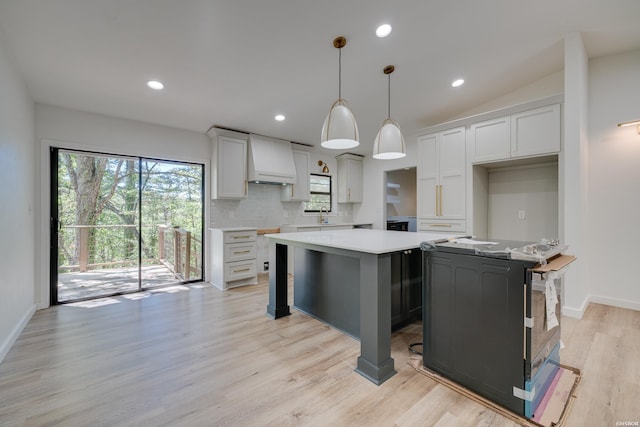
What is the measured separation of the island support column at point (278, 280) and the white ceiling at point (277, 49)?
6.42ft

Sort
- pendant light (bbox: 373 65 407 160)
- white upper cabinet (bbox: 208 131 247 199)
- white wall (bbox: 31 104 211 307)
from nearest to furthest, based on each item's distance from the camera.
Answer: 1. pendant light (bbox: 373 65 407 160)
2. white wall (bbox: 31 104 211 307)
3. white upper cabinet (bbox: 208 131 247 199)

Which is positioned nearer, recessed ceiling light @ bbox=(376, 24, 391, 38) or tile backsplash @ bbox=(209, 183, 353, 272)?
recessed ceiling light @ bbox=(376, 24, 391, 38)

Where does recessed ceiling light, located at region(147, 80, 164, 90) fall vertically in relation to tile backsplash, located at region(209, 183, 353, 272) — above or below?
above

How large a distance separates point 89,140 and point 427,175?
15.7 feet

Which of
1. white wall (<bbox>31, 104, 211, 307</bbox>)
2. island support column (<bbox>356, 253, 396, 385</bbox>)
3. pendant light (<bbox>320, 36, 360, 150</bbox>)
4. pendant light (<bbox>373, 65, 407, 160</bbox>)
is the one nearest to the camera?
island support column (<bbox>356, 253, 396, 385</bbox>)

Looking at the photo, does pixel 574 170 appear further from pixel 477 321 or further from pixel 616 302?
pixel 477 321

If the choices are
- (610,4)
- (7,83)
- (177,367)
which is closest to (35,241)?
(7,83)

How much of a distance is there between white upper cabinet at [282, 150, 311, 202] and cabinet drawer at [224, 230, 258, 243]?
1.19 metres

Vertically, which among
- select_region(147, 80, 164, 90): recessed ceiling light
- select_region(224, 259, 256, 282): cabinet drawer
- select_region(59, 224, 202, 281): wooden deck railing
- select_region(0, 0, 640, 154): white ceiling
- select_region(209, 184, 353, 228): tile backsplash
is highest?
select_region(0, 0, 640, 154): white ceiling

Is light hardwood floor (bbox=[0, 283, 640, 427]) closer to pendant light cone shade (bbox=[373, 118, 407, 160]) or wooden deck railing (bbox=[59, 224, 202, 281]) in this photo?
wooden deck railing (bbox=[59, 224, 202, 281])

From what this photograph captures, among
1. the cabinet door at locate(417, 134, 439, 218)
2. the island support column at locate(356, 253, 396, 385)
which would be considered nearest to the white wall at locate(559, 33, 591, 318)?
the cabinet door at locate(417, 134, 439, 218)

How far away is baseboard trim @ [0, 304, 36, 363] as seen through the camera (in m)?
2.09

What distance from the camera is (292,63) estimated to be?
2830 millimetres

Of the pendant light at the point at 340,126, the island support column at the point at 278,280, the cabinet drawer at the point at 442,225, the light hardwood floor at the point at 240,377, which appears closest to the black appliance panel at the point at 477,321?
the light hardwood floor at the point at 240,377
